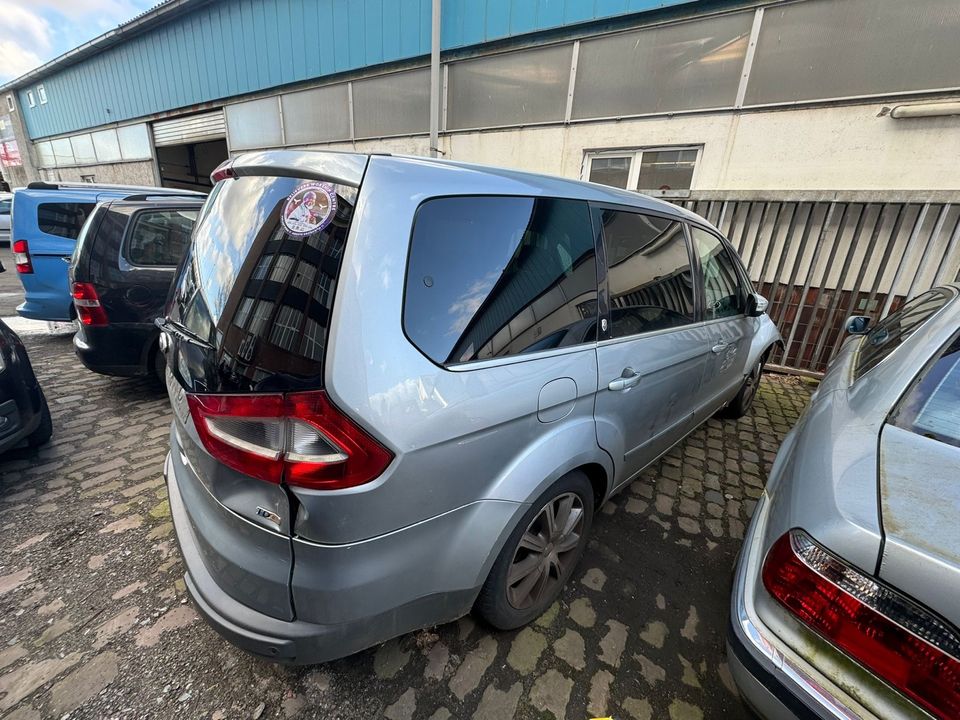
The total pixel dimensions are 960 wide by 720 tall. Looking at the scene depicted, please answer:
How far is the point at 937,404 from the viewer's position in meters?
1.26

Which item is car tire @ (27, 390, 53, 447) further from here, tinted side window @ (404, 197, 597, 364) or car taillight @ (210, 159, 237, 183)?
tinted side window @ (404, 197, 597, 364)

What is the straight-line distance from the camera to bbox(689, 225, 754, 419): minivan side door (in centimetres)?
257

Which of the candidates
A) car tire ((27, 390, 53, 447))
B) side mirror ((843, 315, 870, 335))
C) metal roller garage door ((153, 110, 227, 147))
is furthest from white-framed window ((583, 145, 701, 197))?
metal roller garage door ((153, 110, 227, 147))

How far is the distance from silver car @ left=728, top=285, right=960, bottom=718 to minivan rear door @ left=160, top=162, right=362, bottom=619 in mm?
1348

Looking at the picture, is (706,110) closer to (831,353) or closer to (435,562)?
(831,353)

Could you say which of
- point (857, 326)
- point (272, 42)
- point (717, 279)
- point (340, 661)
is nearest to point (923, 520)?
point (340, 661)

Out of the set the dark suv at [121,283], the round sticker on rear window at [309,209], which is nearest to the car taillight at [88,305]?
the dark suv at [121,283]

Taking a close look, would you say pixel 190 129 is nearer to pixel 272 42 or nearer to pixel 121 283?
pixel 272 42

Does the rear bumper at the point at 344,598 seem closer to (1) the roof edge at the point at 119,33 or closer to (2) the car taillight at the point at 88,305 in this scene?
(2) the car taillight at the point at 88,305

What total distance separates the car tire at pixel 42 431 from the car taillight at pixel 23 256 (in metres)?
3.11

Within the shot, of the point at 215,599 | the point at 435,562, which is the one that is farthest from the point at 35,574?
the point at 435,562

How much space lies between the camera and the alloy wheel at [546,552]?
1710 mm

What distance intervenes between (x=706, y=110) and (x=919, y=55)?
196 cm

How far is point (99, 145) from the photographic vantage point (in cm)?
1603
